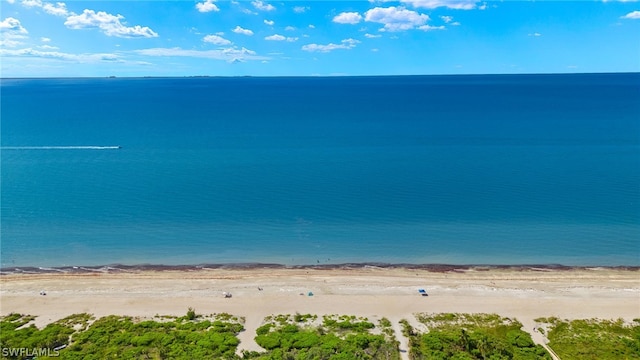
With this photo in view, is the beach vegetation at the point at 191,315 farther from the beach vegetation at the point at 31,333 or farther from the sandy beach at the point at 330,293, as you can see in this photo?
the beach vegetation at the point at 31,333

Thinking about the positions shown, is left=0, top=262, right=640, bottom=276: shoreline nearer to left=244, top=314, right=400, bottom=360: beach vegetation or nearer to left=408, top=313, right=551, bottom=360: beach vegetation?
left=408, top=313, right=551, bottom=360: beach vegetation

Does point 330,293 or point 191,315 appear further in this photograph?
point 330,293

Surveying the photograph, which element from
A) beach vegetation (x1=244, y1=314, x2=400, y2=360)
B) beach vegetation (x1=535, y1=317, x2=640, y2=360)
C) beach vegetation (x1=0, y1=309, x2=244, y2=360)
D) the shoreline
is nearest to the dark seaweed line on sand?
the shoreline

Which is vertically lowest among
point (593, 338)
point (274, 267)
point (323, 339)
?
point (323, 339)

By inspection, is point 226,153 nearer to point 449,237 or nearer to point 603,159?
point 449,237

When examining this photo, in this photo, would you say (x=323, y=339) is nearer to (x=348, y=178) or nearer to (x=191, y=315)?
(x=191, y=315)

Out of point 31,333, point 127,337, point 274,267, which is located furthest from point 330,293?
point 31,333
